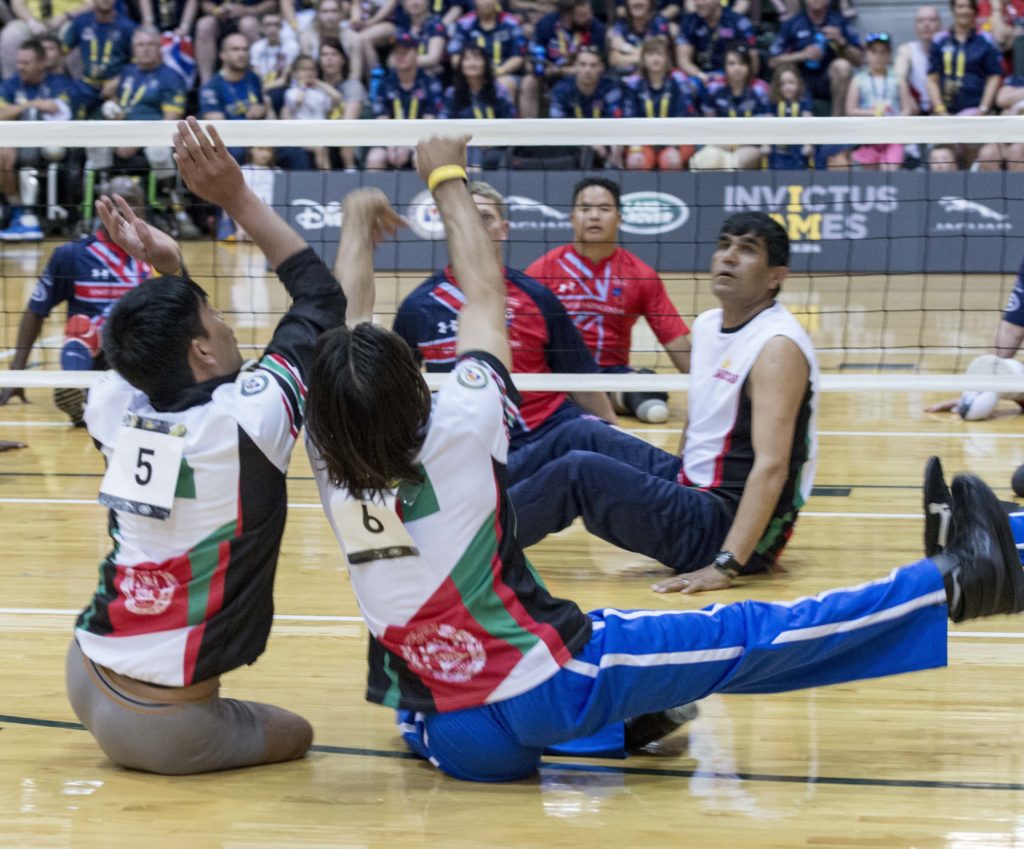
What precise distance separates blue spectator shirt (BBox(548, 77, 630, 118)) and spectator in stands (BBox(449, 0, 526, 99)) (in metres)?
0.64

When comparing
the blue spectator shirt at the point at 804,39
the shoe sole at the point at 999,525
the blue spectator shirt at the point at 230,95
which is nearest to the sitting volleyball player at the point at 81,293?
the shoe sole at the point at 999,525

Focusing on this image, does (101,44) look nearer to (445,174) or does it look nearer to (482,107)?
(482,107)

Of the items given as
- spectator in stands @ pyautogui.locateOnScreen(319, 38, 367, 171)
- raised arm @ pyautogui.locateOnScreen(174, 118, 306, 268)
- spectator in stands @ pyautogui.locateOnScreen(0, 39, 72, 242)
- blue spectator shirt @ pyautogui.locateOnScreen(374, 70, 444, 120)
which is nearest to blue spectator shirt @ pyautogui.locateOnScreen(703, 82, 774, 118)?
blue spectator shirt @ pyautogui.locateOnScreen(374, 70, 444, 120)

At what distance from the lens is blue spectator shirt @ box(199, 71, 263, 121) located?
15.0 m

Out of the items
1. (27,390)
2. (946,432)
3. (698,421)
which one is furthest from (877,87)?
(698,421)

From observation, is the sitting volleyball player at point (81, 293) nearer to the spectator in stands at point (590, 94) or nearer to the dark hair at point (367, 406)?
the dark hair at point (367, 406)

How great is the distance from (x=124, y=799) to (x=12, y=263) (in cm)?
1144

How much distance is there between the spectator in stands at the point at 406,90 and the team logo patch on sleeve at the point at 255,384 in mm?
11565

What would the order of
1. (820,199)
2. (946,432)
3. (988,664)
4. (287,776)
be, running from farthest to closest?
1. (820,199)
2. (946,432)
3. (988,664)
4. (287,776)

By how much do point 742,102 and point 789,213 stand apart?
1.72 metres

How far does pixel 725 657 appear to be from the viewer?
3178 mm

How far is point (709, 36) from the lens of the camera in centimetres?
1480

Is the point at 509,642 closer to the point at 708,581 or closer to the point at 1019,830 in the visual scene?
the point at 1019,830

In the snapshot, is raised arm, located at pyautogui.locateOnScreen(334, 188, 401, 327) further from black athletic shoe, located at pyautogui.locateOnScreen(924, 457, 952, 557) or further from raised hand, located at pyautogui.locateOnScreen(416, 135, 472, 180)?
black athletic shoe, located at pyautogui.locateOnScreen(924, 457, 952, 557)
